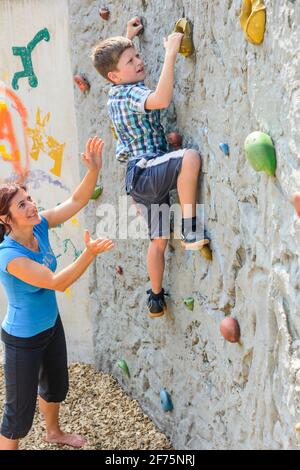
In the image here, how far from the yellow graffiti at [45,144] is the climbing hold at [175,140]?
125cm

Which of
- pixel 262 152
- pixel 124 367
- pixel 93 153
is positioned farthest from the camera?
pixel 124 367

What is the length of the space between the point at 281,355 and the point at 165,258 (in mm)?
1069

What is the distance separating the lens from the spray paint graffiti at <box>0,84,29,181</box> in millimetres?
3623

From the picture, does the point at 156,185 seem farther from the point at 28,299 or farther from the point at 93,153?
the point at 28,299

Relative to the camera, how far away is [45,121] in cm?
355

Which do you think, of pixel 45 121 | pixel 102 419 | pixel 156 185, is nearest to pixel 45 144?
pixel 45 121

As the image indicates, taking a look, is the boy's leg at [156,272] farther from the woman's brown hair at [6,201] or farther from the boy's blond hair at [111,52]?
the boy's blond hair at [111,52]

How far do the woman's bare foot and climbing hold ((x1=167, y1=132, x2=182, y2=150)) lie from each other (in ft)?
5.08

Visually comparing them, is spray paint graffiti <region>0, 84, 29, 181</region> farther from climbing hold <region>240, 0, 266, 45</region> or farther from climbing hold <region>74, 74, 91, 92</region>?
climbing hold <region>240, 0, 266, 45</region>

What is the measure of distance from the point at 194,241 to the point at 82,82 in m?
1.43

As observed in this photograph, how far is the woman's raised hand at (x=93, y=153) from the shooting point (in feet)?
8.42

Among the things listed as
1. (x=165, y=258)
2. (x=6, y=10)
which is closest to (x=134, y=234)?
(x=165, y=258)

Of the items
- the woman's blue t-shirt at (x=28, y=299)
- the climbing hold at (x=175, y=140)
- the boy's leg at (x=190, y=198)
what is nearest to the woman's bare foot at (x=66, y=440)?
the woman's blue t-shirt at (x=28, y=299)
